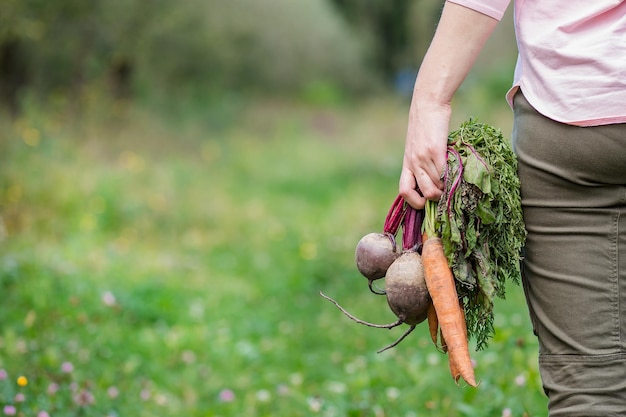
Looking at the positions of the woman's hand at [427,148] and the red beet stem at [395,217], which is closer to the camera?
the woman's hand at [427,148]

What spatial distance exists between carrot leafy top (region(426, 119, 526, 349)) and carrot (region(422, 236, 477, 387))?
2 cm

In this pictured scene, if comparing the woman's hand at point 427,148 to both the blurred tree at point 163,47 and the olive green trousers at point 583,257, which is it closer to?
the olive green trousers at point 583,257

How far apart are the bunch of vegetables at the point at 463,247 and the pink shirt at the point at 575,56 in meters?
0.18

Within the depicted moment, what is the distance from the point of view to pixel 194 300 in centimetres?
609

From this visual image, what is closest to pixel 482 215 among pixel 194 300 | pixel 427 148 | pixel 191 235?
pixel 427 148

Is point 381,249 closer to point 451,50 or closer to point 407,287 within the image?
point 407,287

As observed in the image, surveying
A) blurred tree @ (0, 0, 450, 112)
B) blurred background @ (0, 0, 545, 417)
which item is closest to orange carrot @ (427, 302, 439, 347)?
blurred background @ (0, 0, 545, 417)

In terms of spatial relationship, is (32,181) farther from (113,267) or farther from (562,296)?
(562,296)

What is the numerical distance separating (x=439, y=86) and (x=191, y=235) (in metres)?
6.39

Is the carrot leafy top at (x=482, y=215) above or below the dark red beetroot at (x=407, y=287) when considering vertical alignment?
above

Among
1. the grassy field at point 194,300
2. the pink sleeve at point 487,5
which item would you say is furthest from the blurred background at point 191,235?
the pink sleeve at point 487,5

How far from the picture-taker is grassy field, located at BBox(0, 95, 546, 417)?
3.76 metres

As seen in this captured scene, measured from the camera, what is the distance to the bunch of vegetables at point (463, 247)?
1924 mm

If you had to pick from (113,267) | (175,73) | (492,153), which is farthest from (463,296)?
(175,73)
